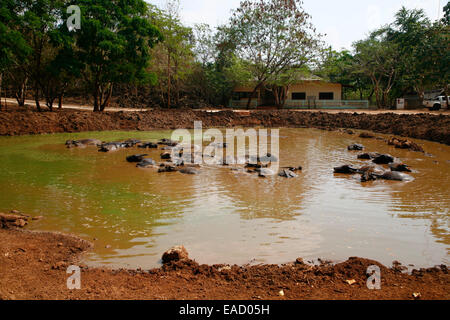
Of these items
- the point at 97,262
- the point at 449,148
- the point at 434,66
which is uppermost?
the point at 434,66

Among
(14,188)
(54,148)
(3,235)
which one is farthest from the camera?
(54,148)

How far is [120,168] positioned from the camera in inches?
415

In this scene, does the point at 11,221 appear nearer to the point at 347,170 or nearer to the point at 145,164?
the point at 145,164

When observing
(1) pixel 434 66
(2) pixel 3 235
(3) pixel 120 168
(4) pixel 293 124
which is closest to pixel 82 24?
(3) pixel 120 168

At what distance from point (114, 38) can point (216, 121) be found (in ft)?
28.7

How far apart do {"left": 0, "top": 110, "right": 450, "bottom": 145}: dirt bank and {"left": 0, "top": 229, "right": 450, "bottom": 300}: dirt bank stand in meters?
14.7

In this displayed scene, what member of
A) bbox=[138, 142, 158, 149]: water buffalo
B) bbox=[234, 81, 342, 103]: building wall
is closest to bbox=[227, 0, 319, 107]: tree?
bbox=[234, 81, 342, 103]: building wall

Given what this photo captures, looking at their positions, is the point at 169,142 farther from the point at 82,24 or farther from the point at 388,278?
the point at 388,278

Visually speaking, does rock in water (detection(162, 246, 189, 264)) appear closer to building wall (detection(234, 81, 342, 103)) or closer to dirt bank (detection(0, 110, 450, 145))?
dirt bank (detection(0, 110, 450, 145))

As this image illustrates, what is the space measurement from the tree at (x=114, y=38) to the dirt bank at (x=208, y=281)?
61.0 feet

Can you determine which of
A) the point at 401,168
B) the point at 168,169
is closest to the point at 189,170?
the point at 168,169

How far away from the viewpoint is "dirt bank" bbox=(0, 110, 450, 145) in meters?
18.1

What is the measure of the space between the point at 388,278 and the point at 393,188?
504 centimetres

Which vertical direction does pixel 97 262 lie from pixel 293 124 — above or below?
below
